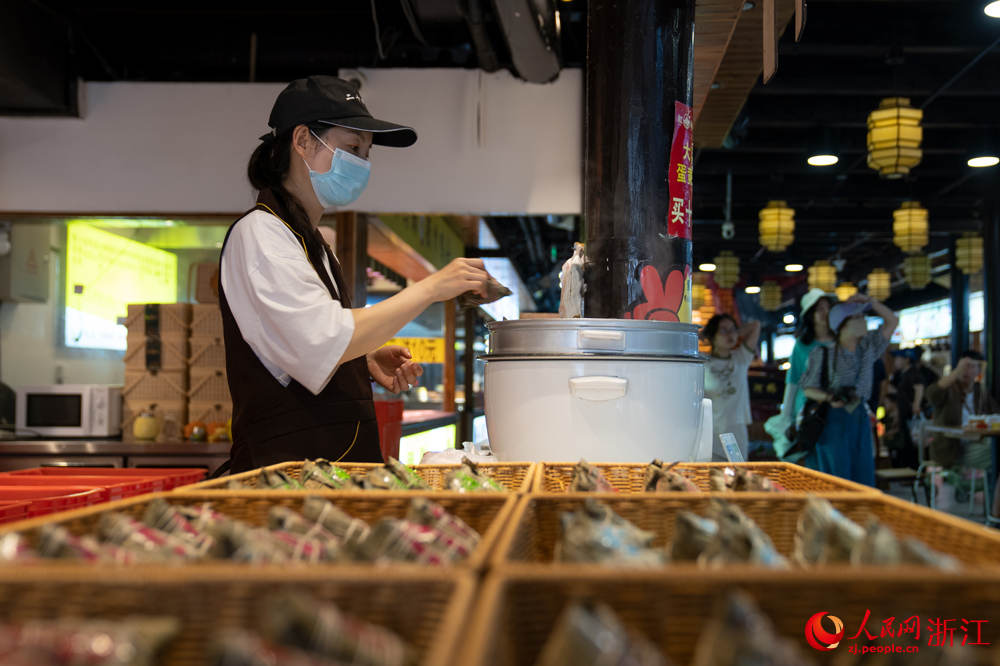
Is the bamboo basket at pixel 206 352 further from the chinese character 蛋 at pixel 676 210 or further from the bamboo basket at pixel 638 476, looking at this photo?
the bamboo basket at pixel 638 476

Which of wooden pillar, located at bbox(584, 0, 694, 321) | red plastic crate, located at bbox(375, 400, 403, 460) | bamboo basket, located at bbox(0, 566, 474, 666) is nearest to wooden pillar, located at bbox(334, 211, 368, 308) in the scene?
red plastic crate, located at bbox(375, 400, 403, 460)

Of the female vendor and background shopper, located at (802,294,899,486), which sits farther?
background shopper, located at (802,294,899,486)

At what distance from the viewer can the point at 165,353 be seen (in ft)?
14.2

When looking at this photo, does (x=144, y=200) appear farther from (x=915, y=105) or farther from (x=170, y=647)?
(x=915, y=105)

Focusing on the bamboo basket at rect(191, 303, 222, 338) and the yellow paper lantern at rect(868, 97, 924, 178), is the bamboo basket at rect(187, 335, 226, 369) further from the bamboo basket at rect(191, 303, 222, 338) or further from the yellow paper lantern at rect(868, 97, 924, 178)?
the yellow paper lantern at rect(868, 97, 924, 178)

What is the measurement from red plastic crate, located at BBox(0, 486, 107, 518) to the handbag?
4.37m

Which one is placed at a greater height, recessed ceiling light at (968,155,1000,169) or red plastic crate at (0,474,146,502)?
recessed ceiling light at (968,155,1000,169)

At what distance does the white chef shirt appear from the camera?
1514 millimetres

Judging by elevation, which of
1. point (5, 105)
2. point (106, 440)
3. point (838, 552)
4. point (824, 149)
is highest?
point (824, 149)

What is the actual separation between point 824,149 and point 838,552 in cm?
712

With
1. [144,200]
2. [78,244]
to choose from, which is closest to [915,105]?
[144,200]

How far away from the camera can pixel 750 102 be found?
22.7 feet

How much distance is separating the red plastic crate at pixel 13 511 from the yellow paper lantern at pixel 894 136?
193 inches

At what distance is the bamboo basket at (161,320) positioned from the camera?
171 inches
